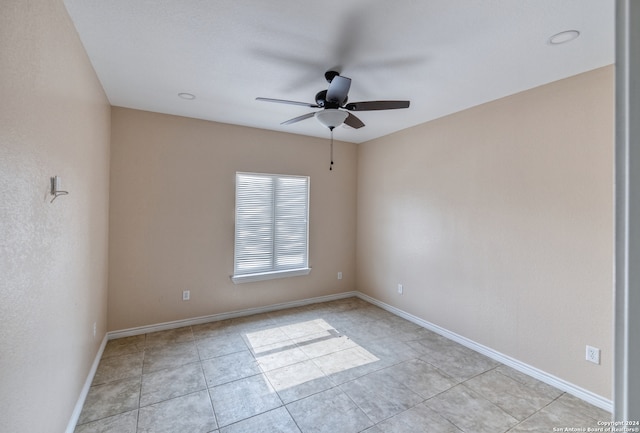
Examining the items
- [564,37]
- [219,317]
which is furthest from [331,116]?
[219,317]

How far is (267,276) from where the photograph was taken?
4355 millimetres

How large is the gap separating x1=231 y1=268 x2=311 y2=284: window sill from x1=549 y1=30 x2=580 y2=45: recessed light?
3.81 metres

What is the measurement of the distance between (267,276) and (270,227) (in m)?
0.72

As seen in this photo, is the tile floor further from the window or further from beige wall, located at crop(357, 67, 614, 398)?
the window

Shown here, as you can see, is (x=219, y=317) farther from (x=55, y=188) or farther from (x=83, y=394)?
(x=55, y=188)

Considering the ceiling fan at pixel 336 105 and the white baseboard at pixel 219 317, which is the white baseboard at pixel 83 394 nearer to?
the white baseboard at pixel 219 317

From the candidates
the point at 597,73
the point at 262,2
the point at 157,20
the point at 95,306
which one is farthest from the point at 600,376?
the point at 95,306

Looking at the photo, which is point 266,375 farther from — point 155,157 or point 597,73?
point 597,73

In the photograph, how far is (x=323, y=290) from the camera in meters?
4.91

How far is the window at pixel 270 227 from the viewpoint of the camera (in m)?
4.24

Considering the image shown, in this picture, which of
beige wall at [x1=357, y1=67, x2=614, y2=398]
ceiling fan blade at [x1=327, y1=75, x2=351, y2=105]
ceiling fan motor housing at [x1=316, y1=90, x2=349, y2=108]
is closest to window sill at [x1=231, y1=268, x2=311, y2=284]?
beige wall at [x1=357, y1=67, x2=614, y2=398]

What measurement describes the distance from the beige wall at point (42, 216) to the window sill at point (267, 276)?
1.80m

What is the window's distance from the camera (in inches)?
167

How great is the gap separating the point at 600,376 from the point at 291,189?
390 cm
